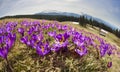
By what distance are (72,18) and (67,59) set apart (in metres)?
136

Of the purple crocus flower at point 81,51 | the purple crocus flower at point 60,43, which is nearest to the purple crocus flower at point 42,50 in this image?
the purple crocus flower at point 60,43

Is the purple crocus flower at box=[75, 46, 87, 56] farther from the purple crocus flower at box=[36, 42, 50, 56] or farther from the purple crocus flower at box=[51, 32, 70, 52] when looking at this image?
the purple crocus flower at box=[36, 42, 50, 56]

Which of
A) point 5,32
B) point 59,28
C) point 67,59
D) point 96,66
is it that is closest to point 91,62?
point 96,66

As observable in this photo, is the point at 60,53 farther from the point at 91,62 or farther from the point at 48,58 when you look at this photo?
the point at 91,62

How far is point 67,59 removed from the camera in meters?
5.48

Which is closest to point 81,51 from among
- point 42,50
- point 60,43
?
Result: point 60,43

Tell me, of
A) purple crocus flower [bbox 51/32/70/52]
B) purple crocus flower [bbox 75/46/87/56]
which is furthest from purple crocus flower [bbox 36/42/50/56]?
purple crocus flower [bbox 75/46/87/56]

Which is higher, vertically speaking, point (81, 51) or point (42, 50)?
point (42, 50)

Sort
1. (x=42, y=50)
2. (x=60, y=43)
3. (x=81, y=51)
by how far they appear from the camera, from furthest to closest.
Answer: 1. (x=81, y=51)
2. (x=60, y=43)
3. (x=42, y=50)

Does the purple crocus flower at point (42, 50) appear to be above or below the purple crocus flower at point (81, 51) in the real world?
above

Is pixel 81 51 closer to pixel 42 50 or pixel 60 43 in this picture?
pixel 60 43

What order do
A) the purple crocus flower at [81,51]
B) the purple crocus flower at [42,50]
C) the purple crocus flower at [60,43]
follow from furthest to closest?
the purple crocus flower at [81,51] < the purple crocus flower at [60,43] < the purple crocus flower at [42,50]

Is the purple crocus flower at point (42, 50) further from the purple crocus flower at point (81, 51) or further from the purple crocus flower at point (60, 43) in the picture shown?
the purple crocus flower at point (81, 51)

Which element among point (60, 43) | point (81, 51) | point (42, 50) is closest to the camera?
point (42, 50)
